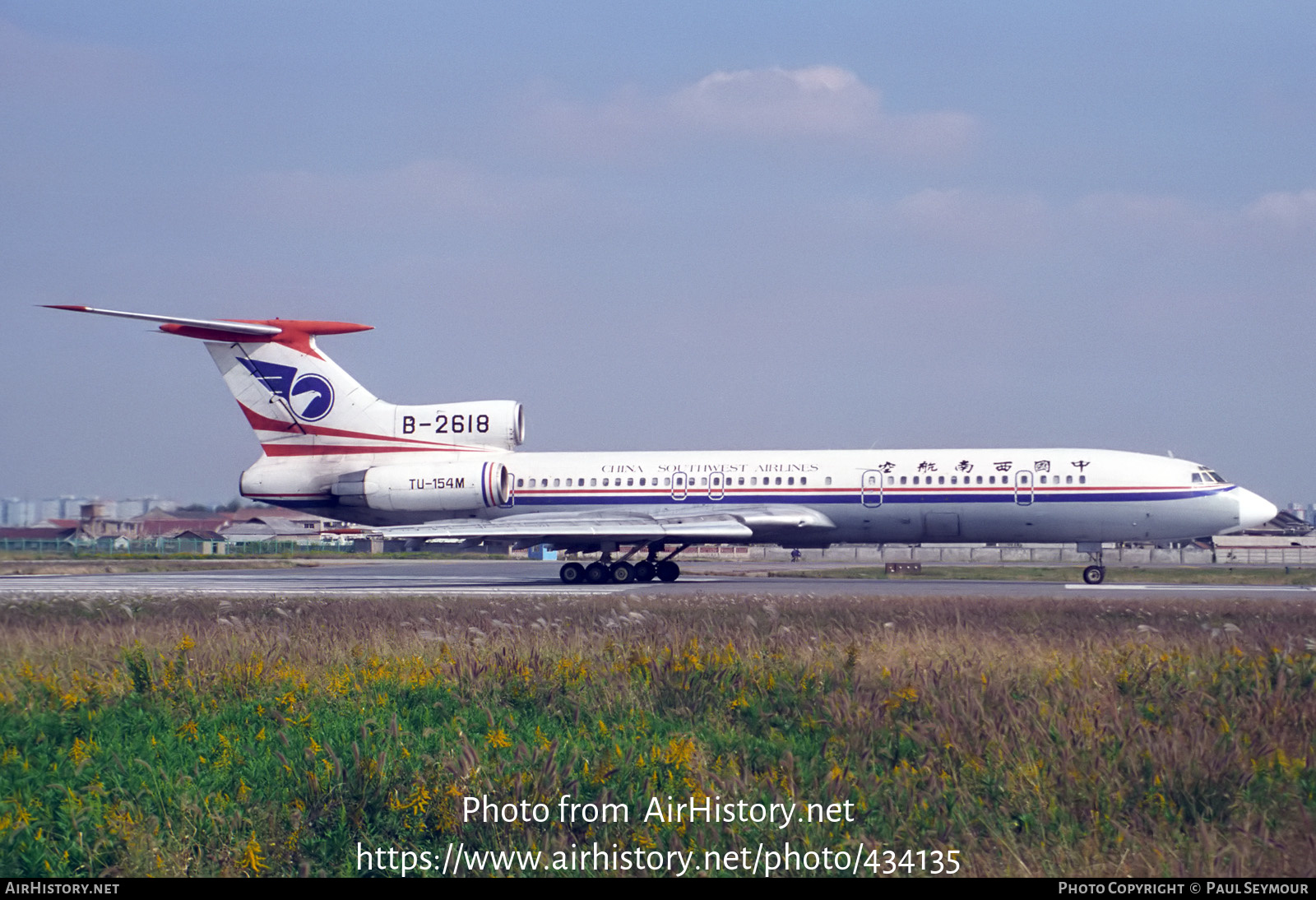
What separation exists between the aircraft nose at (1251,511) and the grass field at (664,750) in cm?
2118

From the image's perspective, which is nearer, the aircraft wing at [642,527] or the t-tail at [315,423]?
the aircraft wing at [642,527]

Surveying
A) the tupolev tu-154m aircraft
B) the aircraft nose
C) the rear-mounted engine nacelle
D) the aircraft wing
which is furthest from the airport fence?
the aircraft nose

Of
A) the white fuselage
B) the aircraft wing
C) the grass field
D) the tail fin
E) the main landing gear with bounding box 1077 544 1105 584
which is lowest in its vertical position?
the grass field

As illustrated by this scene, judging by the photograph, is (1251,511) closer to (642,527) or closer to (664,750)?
(642,527)

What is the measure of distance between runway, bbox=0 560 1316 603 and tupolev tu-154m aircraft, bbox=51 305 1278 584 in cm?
167

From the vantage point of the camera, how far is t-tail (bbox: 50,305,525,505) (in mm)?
33156

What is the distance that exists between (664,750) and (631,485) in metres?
26.2

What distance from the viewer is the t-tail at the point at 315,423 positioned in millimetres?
33156

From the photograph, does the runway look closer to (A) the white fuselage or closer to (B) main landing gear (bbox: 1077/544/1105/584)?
(B) main landing gear (bbox: 1077/544/1105/584)

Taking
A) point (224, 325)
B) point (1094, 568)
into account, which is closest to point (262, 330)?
point (224, 325)

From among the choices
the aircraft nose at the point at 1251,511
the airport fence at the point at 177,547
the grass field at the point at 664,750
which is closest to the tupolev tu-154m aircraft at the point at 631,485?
the aircraft nose at the point at 1251,511

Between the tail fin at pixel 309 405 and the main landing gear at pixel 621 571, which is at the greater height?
the tail fin at pixel 309 405

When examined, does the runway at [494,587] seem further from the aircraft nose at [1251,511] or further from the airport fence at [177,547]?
the airport fence at [177,547]
